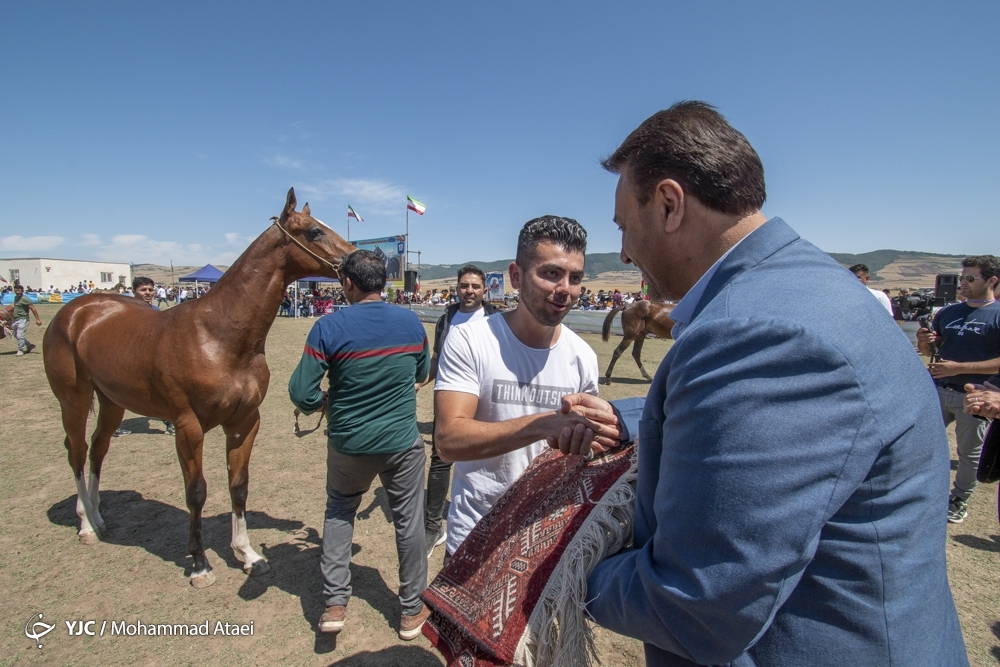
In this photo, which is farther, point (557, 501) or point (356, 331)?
point (356, 331)

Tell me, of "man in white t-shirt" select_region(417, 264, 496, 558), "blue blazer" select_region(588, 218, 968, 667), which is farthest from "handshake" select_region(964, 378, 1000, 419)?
"man in white t-shirt" select_region(417, 264, 496, 558)

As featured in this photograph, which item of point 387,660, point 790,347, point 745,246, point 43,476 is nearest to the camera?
point 790,347

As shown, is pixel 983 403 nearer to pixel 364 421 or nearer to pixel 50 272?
pixel 364 421

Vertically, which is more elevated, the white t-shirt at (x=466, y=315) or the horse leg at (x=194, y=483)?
the white t-shirt at (x=466, y=315)

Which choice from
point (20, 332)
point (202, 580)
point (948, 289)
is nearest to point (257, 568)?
Answer: point (202, 580)

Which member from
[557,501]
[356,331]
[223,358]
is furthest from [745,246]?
[223,358]

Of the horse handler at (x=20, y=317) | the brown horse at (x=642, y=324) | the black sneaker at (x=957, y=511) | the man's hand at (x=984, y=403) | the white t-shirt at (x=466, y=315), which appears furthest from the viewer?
the horse handler at (x=20, y=317)

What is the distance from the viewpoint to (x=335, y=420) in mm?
3012

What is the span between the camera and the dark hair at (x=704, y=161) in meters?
0.99

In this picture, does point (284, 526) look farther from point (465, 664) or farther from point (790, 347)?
point (790, 347)

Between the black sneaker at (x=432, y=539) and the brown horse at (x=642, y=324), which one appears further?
the brown horse at (x=642, y=324)

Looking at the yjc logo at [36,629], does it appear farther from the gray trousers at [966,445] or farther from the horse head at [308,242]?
the gray trousers at [966,445]

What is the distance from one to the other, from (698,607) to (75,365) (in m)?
5.42

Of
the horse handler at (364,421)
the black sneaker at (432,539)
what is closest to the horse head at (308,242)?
the horse handler at (364,421)
